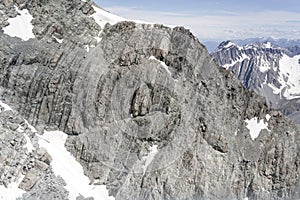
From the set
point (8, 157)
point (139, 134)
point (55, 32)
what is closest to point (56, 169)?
point (8, 157)

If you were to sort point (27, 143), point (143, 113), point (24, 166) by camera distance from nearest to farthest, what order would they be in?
point (24, 166) < point (27, 143) < point (143, 113)

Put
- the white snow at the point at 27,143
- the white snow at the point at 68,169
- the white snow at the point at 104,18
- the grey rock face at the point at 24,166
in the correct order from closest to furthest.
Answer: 1. the grey rock face at the point at 24,166
2. the white snow at the point at 27,143
3. the white snow at the point at 68,169
4. the white snow at the point at 104,18

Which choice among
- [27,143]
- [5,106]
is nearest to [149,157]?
[27,143]

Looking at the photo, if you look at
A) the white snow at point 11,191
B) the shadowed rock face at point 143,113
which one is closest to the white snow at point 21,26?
the shadowed rock face at point 143,113

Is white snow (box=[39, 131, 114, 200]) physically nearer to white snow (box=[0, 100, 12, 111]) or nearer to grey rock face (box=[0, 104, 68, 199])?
grey rock face (box=[0, 104, 68, 199])

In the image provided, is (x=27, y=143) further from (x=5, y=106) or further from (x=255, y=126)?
(x=255, y=126)

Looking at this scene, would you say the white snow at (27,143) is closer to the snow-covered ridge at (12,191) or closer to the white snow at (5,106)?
the white snow at (5,106)

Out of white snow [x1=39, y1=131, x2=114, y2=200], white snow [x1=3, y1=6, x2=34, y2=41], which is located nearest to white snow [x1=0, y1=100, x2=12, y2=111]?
white snow [x1=39, y1=131, x2=114, y2=200]
